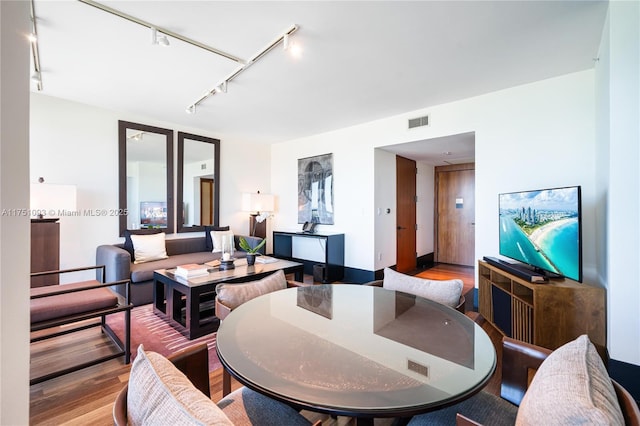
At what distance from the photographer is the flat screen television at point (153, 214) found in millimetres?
4129

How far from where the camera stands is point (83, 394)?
1742mm

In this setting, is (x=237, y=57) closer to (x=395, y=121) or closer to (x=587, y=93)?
(x=395, y=121)

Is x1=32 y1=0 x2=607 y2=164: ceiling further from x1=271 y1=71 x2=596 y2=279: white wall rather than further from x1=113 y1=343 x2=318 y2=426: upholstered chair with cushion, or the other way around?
x1=113 y1=343 x2=318 y2=426: upholstered chair with cushion

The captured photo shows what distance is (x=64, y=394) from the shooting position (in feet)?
5.72

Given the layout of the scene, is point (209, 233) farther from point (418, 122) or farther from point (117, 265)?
point (418, 122)

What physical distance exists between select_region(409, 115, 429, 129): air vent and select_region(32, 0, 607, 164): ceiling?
0.76ft

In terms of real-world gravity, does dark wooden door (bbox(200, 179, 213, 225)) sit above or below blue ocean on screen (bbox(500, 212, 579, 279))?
above

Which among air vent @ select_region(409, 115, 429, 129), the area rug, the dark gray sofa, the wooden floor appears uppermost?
air vent @ select_region(409, 115, 429, 129)

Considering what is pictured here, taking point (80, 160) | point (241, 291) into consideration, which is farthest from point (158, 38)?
point (80, 160)

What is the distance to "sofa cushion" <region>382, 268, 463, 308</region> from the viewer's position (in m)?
1.66

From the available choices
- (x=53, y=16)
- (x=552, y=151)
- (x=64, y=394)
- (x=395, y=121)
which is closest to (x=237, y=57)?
(x=53, y=16)

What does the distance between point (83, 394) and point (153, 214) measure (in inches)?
115

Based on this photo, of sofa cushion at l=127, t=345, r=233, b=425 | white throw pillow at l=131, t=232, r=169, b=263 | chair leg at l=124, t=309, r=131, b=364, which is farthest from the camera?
white throw pillow at l=131, t=232, r=169, b=263

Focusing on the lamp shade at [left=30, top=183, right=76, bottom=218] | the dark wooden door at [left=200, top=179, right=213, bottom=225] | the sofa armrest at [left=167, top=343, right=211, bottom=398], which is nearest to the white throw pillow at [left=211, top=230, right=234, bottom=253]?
the dark wooden door at [left=200, top=179, right=213, bottom=225]
